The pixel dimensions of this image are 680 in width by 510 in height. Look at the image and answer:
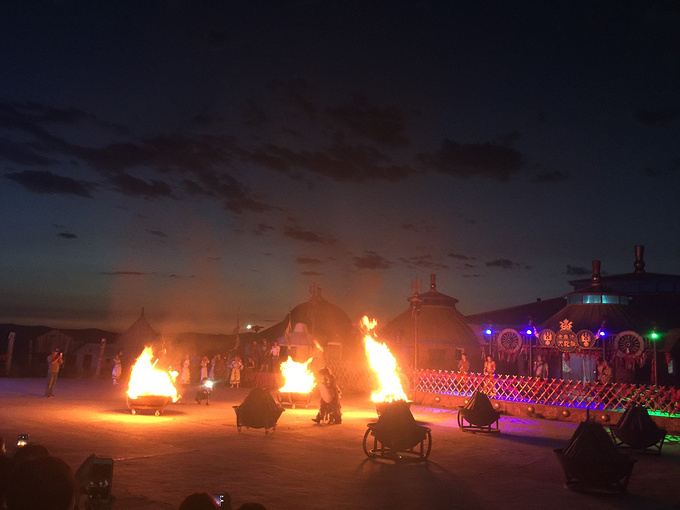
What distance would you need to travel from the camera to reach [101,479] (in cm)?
404

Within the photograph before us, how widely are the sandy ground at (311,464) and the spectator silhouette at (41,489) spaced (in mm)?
4477

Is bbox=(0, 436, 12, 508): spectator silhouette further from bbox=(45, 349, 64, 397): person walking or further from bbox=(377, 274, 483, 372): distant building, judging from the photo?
bbox=(377, 274, 483, 372): distant building

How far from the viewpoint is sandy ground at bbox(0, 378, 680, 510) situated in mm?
7883

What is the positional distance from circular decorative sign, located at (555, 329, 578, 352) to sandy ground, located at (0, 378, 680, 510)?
10.8m

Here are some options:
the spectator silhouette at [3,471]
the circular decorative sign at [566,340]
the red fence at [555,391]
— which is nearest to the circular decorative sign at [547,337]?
the circular decorative sign at [566,340]

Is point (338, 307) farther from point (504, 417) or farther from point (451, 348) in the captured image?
point (504, 417)

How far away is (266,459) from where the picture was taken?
405 inches

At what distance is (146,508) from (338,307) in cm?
5001

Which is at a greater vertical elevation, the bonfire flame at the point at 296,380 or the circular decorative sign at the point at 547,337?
the circular decorative sign at the point at 547,337

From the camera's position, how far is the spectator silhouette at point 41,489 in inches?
115

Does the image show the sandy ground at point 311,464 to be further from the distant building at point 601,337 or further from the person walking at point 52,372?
the distant building at point 601,337

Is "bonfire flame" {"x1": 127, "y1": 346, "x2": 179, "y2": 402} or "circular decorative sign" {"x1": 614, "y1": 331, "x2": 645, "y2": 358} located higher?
"circular decorative sign" {"x1": 614, "y1": 331, "x2": 645, "y2": 358}

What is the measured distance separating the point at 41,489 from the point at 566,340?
2702 centimetres

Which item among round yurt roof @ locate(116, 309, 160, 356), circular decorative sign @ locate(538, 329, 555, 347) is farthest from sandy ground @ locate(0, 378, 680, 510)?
round yurt roof @ locate(116, 309, 160, 356)
